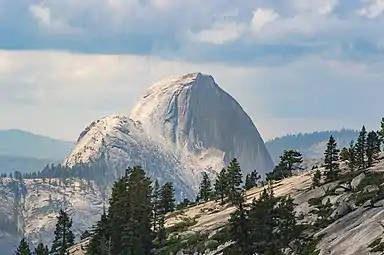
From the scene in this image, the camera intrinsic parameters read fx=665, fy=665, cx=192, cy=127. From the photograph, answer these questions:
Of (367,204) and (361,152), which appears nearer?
(367,204)

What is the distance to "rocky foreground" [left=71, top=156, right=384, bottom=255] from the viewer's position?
89644 millimetres

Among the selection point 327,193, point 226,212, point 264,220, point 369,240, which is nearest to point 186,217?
point 226,212

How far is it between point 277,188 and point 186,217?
1043 inches

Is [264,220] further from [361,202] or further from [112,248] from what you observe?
[112,248]

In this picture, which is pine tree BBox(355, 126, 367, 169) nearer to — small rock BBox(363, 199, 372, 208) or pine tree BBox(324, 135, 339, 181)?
pine tree BBox(324, 135, 339, 181)

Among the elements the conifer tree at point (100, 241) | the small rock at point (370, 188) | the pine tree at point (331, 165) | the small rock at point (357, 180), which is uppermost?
the pine tree at point (331, 165)

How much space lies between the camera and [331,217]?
113188 mm

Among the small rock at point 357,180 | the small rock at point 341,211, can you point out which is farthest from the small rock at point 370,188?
the small rock at point 341,211

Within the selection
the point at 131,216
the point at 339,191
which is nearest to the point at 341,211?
the point at 339,191

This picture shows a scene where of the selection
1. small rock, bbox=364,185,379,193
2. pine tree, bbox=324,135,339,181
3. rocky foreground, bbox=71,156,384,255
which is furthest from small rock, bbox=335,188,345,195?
pine tree, bbox=324,135,339,181

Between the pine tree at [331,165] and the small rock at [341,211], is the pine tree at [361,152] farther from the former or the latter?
the small rock at [341,211]

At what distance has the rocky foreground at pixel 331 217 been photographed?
294 ft

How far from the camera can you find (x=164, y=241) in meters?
151

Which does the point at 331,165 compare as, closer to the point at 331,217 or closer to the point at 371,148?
the point at 371,148
